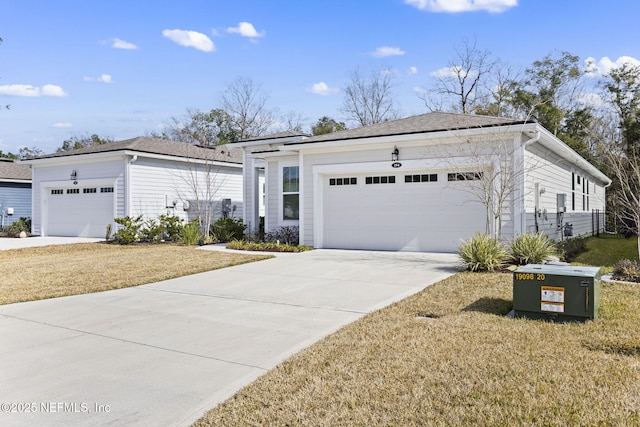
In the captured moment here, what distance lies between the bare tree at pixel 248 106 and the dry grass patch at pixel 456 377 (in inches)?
1347

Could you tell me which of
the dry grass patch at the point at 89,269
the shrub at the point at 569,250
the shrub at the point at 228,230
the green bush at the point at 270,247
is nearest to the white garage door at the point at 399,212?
the green bush at the point at 270,247

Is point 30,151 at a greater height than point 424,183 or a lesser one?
greater

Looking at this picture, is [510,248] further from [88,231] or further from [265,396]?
[88,231]

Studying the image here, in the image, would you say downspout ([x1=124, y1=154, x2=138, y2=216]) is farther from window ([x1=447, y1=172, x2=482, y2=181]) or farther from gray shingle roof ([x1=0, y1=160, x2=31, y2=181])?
window ([x1=447, y1=172, x2=482, y2=181])

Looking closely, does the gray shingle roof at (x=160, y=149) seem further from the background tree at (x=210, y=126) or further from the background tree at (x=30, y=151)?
the background tree at (x=30, y=151)

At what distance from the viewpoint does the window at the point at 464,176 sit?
448 inches

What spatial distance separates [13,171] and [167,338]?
26.8 metres

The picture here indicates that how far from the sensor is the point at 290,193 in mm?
15516

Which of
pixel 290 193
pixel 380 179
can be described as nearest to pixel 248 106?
pixel 290 193

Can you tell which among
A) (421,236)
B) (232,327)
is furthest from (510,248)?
(232,327)

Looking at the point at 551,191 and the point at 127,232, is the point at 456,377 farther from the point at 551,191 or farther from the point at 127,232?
the point at 127,232

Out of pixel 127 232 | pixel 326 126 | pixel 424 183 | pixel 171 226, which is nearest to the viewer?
pixel 424 183

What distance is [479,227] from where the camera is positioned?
38.5 ft

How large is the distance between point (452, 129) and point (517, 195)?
226 cm
